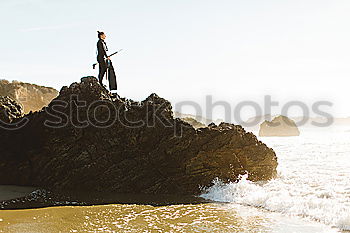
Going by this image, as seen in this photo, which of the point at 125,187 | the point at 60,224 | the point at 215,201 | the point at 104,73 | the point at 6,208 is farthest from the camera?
the point at 104,73

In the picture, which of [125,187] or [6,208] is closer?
[6,208]

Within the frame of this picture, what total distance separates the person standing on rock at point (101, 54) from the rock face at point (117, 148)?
88cm

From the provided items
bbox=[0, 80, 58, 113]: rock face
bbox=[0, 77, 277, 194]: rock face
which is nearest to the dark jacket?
bbox=[0, 77, 277, 194]: rock face

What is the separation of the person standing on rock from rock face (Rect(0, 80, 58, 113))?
98.3 feet

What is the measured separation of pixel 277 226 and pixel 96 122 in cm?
655

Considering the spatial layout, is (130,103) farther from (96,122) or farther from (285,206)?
(285,206)

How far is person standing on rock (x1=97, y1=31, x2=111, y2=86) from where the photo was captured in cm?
1262

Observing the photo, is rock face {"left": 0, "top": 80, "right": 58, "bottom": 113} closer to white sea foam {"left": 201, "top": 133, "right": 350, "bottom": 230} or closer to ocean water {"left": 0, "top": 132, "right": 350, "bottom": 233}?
white sea foam {"left": 201, "top": 133, "right": 350, "bottom": 230}

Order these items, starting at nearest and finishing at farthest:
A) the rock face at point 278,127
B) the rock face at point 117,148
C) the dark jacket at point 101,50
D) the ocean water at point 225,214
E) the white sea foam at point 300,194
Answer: the ocean water at point 225,214 → the white sea foam at point 300,194 → the rock face at point 117,148 → the dark jacket at point 101,50 → the rock face at point 278,127

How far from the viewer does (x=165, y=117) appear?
11352mm

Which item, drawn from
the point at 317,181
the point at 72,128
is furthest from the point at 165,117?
the point at 317,181

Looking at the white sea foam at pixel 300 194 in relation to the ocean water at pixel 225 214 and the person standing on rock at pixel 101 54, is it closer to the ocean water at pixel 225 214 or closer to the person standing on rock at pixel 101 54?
the ocean water at pixel 225 214

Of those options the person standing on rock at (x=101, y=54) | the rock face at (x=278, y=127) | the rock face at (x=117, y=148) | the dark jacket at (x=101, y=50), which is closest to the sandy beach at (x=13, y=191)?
the rock face at (x=117, y=148)

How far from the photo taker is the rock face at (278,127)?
7188cm
